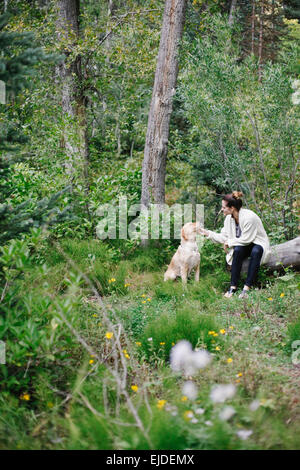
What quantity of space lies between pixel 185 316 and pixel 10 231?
1835 millimetres

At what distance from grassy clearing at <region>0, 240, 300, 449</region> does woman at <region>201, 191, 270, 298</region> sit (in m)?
0.89

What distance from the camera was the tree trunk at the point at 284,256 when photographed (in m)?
5.73

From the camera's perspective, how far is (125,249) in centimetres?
719

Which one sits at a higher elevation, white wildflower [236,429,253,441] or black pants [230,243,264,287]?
white wildflower [236,429,253,441]

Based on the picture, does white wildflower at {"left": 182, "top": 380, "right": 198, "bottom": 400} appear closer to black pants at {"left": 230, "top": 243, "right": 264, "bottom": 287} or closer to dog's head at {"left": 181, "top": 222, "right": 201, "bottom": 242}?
black pants at {"left": 230, "top": 243, "right": 264, "bottom": 287}

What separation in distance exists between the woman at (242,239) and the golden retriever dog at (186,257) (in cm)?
23

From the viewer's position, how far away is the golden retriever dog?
5.91 metres

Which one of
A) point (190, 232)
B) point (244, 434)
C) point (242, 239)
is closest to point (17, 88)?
point (244, 434)

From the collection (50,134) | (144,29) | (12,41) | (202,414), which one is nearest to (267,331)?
(202,414)

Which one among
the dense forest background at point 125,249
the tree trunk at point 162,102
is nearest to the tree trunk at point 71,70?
the dense forest background at point 125,249

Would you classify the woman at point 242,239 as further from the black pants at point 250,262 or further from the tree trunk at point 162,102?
the tree trunk at point 162,102

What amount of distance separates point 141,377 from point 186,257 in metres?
3.02

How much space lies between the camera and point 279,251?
5.89 meters

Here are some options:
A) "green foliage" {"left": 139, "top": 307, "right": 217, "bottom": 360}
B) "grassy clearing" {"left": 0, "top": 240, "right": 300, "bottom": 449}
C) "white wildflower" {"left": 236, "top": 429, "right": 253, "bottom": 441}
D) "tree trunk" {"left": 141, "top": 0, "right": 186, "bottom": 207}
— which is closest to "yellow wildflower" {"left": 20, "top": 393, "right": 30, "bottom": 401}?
"grassy clearing" {"left": 0, "top": 240, "right": 300, "bottom": 449}
